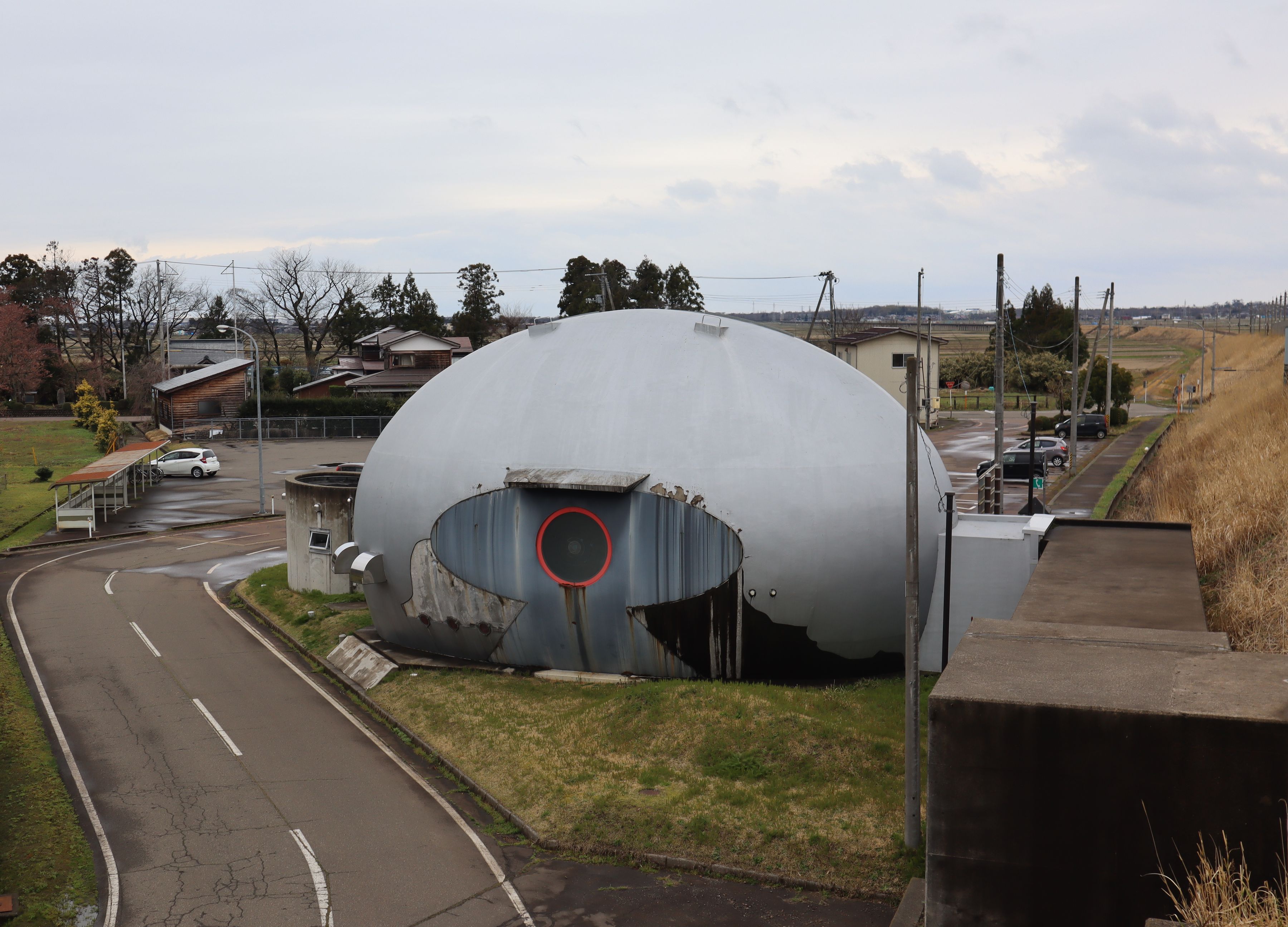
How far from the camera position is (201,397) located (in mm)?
88250

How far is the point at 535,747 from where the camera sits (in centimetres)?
1777

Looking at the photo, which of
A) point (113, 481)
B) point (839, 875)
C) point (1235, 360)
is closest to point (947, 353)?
point (1235, 360)

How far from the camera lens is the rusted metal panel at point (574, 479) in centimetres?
1936

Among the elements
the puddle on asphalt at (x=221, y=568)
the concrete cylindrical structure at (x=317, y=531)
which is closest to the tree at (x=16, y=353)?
the puddle on asphalt at (x=221, y=568)

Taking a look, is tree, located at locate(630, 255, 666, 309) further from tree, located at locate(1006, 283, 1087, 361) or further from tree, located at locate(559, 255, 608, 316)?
tree, located at locate(1006, 283, 1087, 361)

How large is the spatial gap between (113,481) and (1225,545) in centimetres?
4460

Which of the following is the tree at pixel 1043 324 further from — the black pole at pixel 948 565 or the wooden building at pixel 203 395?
the black pole at pixel 948 565

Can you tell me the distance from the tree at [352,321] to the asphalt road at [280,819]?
95701 mm

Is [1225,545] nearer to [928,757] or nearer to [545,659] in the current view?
[545,659]

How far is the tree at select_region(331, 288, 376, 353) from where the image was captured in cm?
11938

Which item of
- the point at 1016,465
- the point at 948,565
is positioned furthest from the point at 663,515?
the point at 1016,465

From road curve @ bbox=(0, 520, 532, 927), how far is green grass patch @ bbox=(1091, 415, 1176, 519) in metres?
25.3

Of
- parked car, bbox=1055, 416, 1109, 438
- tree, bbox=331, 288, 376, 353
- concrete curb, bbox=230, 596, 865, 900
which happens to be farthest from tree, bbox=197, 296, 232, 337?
concrete curb, bbox=230, 596, 865, 900

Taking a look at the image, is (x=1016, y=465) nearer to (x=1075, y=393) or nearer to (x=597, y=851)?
(x=1075, y=393)
